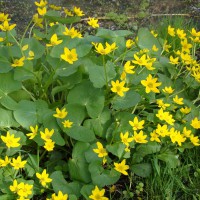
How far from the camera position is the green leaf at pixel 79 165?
6.95ft

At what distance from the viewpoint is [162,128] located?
2154 mm

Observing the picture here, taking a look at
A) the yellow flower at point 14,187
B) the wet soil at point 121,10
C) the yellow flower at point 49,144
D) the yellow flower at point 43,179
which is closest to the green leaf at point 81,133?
the yellow flower at point 49,144

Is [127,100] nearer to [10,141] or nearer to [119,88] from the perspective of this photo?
[119,88]

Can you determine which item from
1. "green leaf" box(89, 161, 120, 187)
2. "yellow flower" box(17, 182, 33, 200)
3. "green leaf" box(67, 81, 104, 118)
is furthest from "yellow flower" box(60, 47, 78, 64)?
"yellow flower" box(17, 182, 33, 200)

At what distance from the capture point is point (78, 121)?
2186 millimetres

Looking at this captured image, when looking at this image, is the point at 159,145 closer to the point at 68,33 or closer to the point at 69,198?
the point at 69,198

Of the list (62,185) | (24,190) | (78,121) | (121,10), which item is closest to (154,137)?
(78,121)

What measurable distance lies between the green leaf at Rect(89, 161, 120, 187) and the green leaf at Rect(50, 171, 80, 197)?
114mm

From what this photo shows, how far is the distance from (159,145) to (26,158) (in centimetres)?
69

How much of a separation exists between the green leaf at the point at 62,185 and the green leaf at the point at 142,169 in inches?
12.7

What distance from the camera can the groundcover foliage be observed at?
2074 mm

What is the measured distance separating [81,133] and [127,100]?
29 cm

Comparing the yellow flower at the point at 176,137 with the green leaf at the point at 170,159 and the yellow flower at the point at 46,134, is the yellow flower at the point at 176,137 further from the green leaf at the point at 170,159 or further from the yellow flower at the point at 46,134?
the yellow flower at the point at 46,134

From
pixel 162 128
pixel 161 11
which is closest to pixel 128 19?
pixel 161 11
